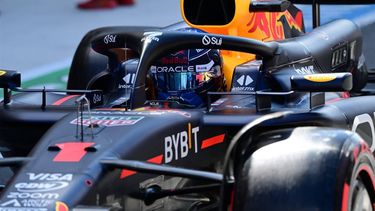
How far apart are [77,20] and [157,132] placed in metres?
7.62

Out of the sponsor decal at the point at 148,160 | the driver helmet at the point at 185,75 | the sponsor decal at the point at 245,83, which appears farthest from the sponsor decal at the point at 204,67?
the sponsor decal at the point at 148,160

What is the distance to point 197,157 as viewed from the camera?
4816mm

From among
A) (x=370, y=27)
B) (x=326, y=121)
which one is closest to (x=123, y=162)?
(x=326, y=121)

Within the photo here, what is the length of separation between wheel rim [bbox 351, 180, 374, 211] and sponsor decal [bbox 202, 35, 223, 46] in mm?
1232

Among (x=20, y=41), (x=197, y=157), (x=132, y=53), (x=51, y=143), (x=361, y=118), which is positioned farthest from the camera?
(x=20, y=41)

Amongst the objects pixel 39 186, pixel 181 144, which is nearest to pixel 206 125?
pixel 181 144

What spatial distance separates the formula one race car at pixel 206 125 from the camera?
4.07 m

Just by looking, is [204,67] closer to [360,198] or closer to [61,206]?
[360,198]

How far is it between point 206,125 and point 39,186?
1.09 m

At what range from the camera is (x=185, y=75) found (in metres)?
5.52

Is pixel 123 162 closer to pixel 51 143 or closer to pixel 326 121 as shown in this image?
pixel 51 143

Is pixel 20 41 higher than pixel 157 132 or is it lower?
lower

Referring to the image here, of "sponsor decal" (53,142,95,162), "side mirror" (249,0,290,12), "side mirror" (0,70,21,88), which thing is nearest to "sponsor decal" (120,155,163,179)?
"sponsor decal" (53,142,95,162)

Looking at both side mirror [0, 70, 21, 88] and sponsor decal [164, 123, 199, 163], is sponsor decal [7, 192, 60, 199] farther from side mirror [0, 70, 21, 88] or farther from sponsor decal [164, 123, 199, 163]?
side mirror [0, 70, 21, 88]
